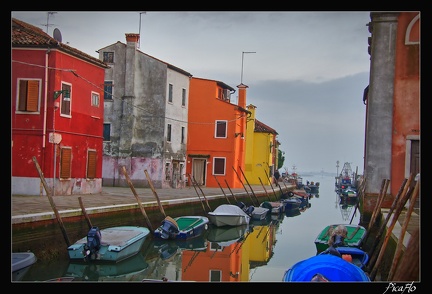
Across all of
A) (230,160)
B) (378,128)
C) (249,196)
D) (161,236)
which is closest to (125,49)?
(230,160)

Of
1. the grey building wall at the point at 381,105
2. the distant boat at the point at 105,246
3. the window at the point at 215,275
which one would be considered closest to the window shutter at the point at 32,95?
the distant boat at the point at 105,246

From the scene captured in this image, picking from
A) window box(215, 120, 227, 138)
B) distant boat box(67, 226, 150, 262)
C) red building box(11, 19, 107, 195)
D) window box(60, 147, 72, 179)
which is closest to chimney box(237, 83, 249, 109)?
window box(215, 120, 227, 138)

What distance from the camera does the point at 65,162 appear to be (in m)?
13.1

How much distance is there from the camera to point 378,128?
11.5m

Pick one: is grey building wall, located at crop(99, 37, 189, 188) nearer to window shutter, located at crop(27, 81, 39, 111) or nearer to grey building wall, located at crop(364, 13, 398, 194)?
window shutter, located at crop(27, 81, 39, 111)

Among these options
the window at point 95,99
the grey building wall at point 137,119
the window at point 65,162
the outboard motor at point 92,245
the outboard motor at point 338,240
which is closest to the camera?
the outboard motor at point 338,240

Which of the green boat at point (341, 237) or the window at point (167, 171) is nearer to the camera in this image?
the green boat at point (341, 237)

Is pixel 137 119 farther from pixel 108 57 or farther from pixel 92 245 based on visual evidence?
pixel 92 245

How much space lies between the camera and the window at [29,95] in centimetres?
1170

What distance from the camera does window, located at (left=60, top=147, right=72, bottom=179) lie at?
12922mm

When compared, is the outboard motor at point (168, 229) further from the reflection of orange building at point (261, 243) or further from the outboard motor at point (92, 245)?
the outboard motor at point (92, 245)

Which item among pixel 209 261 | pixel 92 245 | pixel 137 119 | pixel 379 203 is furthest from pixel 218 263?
pixel 137 119

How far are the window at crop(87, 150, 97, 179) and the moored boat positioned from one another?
2.67 metres
